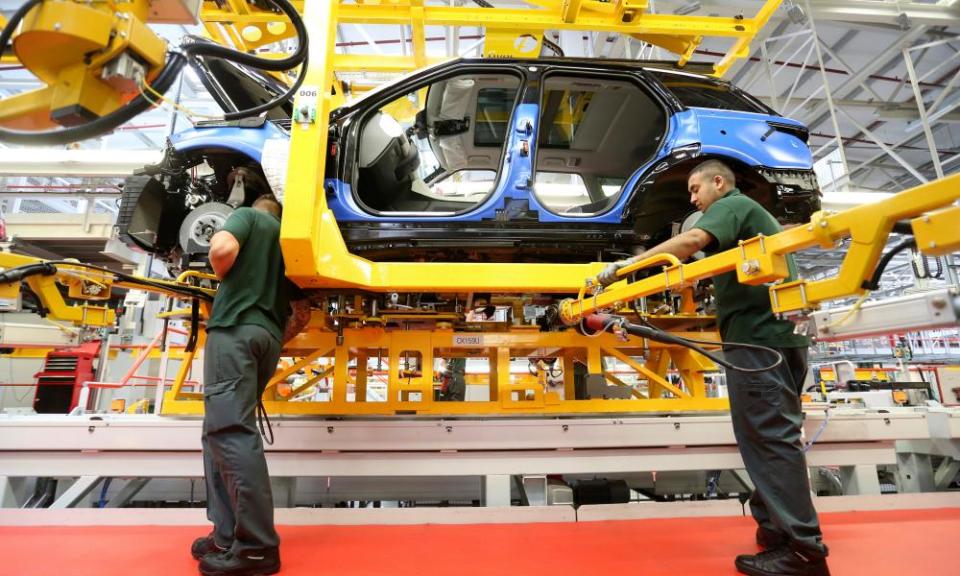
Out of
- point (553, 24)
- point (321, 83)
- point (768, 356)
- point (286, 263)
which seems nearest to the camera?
point (768, 356)

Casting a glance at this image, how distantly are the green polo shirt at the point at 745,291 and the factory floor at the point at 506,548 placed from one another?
0.96 m

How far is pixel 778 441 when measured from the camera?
1.83m

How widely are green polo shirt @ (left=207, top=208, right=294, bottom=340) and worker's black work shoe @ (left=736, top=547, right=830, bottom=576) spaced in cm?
218

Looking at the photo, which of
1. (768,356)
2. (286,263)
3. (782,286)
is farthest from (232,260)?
(768,356)

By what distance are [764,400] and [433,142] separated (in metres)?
3.37

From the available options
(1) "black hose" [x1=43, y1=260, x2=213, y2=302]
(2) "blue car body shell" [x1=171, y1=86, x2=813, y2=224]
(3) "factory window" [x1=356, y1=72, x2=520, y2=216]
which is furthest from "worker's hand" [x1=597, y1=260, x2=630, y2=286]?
(1) "black hose" [x1=43, y1=260, x2=213, y2=302]

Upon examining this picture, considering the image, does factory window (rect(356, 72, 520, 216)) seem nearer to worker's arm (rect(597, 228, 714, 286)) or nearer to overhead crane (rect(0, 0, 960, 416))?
overhead crane (rect(0, 0, 960, 416))

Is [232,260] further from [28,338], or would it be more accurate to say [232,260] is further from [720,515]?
[720,515]

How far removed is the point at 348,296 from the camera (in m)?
3.04

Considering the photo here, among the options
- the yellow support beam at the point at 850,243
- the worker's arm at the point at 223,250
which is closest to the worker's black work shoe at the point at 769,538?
the yellow support beam at the point at 850,243

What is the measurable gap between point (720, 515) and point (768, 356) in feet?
4.24

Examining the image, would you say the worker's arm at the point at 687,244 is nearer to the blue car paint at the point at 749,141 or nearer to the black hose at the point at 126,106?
the blue car paint at the point at 749,141

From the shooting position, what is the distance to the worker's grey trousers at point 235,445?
6.02 ft

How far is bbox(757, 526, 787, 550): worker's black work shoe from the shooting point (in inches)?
78.9
